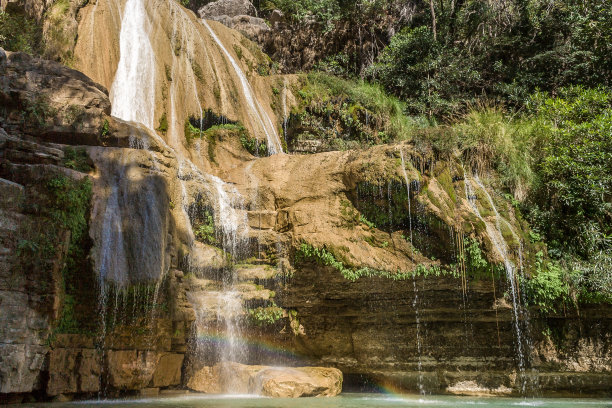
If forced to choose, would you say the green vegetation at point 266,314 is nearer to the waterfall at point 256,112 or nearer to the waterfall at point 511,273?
the waterfall at point 511,273

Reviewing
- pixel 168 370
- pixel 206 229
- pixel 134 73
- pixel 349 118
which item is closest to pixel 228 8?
pixel 349 118

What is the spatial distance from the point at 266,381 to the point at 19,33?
14282 mm

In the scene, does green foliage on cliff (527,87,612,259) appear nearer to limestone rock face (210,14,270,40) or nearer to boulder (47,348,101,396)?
boulder (47,348,101,396)

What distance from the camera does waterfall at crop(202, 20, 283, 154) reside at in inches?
726

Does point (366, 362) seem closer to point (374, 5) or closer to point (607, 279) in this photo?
point (607, 279)

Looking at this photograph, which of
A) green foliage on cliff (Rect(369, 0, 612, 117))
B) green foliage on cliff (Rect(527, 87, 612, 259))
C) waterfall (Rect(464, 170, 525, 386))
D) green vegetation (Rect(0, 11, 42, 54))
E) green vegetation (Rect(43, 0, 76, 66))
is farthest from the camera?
green foliage on cliff (Rect(369, 0, 612, 117))

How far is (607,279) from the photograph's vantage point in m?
11.6

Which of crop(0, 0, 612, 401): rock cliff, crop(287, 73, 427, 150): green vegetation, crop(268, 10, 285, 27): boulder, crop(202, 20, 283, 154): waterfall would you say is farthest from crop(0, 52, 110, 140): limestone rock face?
crop(268, 10, 285, 27): boulder

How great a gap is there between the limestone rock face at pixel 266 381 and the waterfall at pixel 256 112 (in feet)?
29.1

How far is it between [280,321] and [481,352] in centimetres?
521

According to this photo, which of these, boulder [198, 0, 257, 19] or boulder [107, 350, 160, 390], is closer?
boulder [107, 350, 160, 390]

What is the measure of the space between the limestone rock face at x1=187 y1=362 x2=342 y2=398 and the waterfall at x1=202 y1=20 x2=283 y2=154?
887 cm

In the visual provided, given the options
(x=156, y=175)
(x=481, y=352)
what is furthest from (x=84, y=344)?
(x=481, y=352)

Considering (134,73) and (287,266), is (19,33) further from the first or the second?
(287,266)
